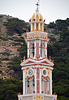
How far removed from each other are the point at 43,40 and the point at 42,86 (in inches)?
289

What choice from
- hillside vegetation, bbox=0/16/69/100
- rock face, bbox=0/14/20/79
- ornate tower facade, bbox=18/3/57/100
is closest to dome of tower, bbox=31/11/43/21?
ornate tower facade, bbox=18/3/57/100

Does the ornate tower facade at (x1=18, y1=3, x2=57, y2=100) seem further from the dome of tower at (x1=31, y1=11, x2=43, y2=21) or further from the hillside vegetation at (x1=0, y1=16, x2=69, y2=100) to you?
the hillside vegetation at (x1=0, y1=16, x2=69, y2=100)

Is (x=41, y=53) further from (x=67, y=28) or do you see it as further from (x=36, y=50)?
(x=67, y=28)

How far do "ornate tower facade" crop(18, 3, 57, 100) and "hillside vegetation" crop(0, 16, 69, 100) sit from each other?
25892 mm

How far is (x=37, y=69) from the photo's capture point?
82.1 meters

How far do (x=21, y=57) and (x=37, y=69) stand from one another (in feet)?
235

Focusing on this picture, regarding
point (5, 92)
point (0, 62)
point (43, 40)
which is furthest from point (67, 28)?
point (43, 40)

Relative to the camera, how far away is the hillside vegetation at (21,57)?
381 ft

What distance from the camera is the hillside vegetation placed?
116125mm

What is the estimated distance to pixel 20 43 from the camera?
17575cm

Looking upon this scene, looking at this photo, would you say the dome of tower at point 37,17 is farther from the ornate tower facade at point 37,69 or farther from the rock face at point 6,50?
the rock face at point 6,50

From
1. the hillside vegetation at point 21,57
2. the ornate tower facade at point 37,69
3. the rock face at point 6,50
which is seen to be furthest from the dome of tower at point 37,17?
the rock face at point 6,50

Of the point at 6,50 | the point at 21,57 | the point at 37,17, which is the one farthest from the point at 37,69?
the point at 6,50

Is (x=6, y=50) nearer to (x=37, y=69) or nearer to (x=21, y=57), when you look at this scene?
(x=21, y=57)
